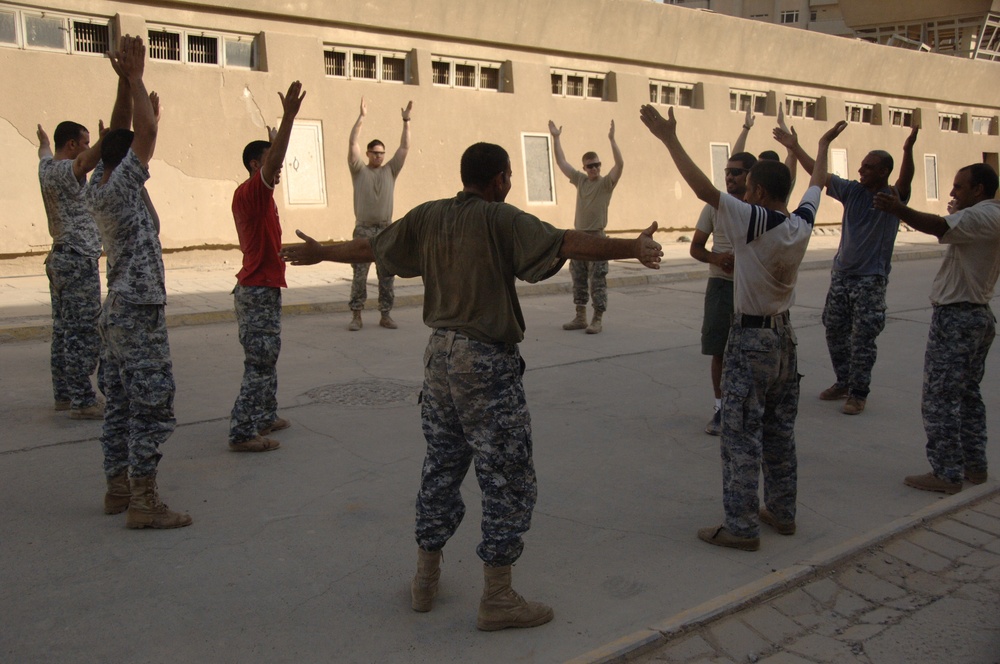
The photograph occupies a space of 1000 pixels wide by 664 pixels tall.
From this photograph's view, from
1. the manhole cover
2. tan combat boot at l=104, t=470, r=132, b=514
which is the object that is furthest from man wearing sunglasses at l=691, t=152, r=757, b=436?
tan combat boot at l=104, t=470, r=132, b=514

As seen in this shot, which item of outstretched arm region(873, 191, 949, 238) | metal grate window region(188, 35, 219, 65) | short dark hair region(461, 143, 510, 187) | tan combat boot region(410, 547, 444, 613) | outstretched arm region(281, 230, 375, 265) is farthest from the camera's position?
metal grate window region(188, 35, 219, 65)

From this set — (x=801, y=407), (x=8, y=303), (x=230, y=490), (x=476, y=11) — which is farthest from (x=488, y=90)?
(x=230, y=490)

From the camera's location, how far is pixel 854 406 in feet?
22.3

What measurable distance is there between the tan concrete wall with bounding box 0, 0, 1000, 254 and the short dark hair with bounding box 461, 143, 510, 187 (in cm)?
1062

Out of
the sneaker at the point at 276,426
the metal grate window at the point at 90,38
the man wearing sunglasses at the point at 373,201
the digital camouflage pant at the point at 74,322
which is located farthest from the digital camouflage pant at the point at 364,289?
the metal grate window at the point at 90,38

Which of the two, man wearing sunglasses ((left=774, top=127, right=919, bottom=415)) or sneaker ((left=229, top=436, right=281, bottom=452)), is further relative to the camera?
man wearing sunglasses ((left=774, top=127, right=919, bottom=415))

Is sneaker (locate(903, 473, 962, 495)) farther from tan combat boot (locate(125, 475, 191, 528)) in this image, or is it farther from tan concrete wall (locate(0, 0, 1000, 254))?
tan concrete wall (locate(0, 0, 1000, 254))

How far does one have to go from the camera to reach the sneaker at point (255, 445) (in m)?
5.61

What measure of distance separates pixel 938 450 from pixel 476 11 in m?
13.3

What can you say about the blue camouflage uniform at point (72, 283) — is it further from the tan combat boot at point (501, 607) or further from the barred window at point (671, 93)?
the barred window at point (671, 93)

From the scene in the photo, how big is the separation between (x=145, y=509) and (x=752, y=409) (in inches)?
123

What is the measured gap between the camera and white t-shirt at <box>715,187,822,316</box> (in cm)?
409

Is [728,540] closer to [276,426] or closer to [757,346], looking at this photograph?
[757,346]

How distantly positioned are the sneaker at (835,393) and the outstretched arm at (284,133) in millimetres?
4838
